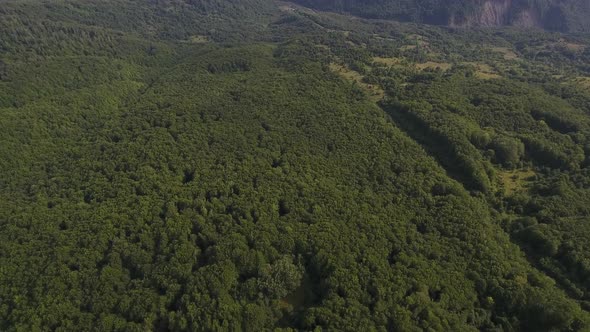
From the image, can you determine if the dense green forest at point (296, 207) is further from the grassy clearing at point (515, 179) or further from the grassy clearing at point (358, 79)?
the grassy clearing at point (358, 79)

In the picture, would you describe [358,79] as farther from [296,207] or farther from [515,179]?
[296,207]

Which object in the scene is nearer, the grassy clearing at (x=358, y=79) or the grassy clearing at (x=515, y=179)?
the grassy clearing at (x=515, y=179)

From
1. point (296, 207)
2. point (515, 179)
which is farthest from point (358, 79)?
point (296, 207)

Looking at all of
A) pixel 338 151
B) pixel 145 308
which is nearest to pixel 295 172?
pixel 338 151

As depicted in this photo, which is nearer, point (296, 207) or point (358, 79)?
point (296, 207)

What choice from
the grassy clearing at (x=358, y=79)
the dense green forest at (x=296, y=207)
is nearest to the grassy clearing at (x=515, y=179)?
the dense green forest at (x=296, y=207)

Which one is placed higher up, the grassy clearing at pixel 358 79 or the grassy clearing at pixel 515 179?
the grassy clearing at pixel 358 79
